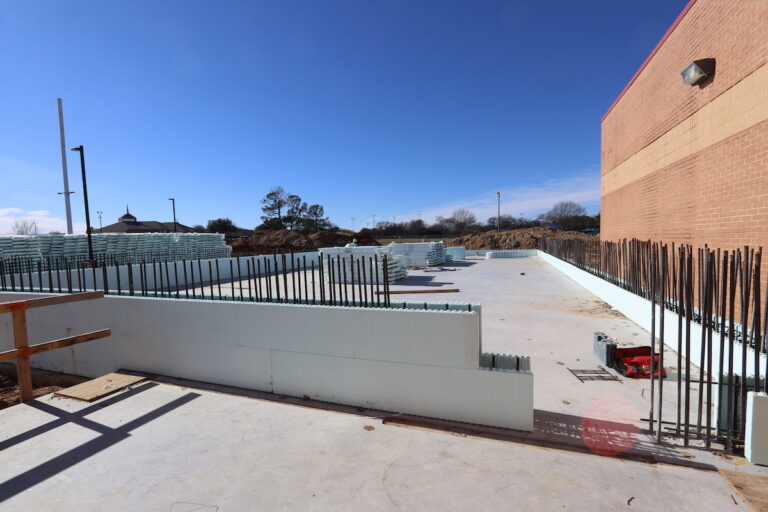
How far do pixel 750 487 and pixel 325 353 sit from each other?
4059mm

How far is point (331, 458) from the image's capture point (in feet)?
11.2

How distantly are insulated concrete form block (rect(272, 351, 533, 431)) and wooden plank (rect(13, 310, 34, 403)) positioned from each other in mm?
3520

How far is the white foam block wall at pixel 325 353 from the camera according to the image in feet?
13.0

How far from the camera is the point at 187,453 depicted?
357cm

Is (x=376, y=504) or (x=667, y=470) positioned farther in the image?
(x=667, y=470)

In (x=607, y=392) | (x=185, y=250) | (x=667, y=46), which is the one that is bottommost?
(x=607, y=392)

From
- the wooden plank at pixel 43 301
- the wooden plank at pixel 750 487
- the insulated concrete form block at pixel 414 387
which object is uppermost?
the wooden plank at pixel 43 301

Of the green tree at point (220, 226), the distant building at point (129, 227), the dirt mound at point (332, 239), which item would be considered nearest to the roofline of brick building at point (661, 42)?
the dirt mound at point (332, 239)

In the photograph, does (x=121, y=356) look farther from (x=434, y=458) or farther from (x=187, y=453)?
(x=434, y=458)

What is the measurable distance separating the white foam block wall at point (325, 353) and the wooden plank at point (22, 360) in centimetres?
109

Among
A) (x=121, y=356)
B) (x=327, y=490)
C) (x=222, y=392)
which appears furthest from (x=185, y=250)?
(x=327, y=490)

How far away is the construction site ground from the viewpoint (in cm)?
287

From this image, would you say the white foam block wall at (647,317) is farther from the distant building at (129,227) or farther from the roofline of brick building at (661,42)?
the distant building at (129,227)

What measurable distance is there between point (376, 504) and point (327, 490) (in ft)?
1.44
